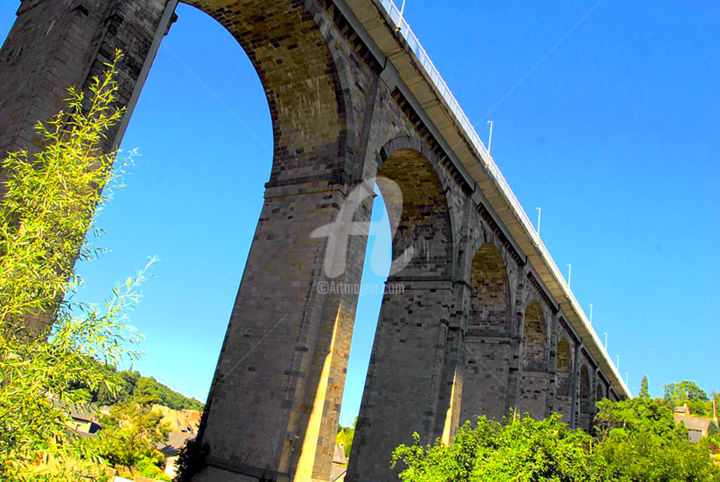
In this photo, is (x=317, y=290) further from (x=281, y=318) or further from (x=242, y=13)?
(x=242, y=13)

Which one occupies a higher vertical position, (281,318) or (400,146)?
(400,146)

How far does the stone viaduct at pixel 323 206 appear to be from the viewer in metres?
8.02

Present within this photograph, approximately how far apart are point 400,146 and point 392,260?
18.0 ft

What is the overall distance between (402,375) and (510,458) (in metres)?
6.89

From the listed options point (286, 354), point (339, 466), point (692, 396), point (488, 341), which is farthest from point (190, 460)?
point (692, 396)

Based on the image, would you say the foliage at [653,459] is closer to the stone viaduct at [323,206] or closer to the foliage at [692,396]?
the stone viaduct at [323,206]

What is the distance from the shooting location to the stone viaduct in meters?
8.02

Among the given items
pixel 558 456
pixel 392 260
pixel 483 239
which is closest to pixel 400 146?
pixel 392 260

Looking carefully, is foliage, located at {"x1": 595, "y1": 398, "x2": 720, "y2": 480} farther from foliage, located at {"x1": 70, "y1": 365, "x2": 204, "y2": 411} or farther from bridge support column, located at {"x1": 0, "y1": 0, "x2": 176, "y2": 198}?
foliage, located at {"x1": 70, "y1": 365, "x2": 204, "y2": 411}

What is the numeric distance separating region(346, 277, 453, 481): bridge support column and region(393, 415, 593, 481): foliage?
14.2 ft

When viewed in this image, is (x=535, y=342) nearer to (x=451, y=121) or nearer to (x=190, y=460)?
(x=451, y=121)

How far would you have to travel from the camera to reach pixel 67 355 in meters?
4.96

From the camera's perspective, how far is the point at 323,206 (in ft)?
41.5

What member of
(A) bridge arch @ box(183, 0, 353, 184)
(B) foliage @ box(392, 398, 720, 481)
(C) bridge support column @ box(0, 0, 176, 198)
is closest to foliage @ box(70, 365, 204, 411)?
(A) bridge arch @ box(183, 0, 353, 184)
